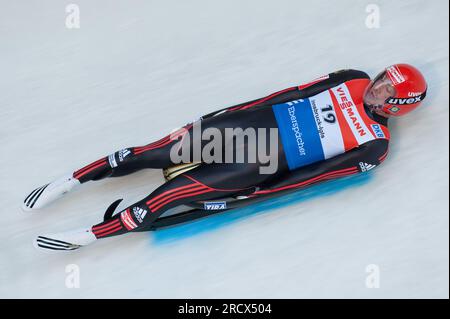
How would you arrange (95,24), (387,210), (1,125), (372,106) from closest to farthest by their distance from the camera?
(372,106) < (387,210) < (1,125) < (95,24)

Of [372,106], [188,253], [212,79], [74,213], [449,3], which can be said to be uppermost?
[449,3]

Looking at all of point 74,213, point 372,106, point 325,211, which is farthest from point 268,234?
point 74,213

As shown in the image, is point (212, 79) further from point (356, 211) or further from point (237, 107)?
point (356, 211)

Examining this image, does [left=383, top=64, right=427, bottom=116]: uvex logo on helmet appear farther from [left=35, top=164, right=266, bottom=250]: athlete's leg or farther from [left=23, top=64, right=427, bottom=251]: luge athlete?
[left=35, top=164, right=266, bottom=250]: athlete's leg

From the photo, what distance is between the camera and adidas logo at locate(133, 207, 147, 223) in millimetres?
3838

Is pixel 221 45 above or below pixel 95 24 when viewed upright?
below

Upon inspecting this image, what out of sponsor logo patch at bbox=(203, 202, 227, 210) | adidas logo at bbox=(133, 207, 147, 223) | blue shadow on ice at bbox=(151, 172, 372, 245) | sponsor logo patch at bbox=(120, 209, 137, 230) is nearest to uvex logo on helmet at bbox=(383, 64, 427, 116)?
blue shadow on ice at bbox=(151, 172, 372, 245)

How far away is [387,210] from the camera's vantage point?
4160mm

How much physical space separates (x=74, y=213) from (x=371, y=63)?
2730 millimetres

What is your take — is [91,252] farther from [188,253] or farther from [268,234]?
[268,234]

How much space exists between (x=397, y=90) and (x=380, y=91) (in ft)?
0.39

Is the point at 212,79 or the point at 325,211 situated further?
the point at 212,79

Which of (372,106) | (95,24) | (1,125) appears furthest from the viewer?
(95,24)

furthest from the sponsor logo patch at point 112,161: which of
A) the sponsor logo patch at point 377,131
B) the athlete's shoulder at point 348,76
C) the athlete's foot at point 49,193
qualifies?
the sponsor logo patch at point 377,131
